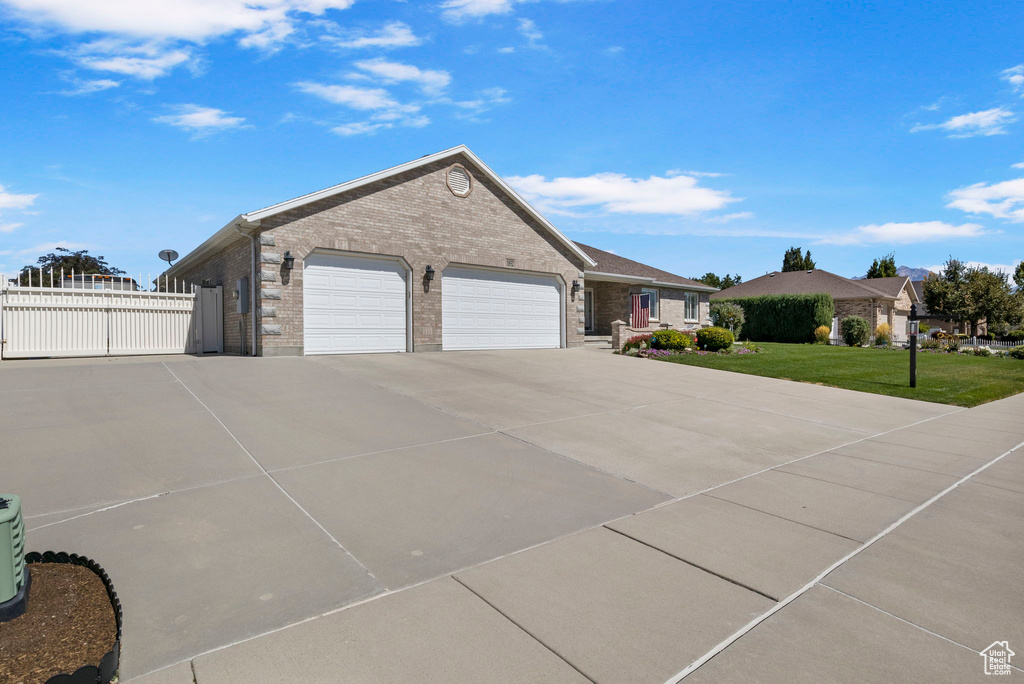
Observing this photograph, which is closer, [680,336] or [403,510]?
[403,510]

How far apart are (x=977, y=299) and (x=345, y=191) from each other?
142 feet

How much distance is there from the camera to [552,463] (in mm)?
5926

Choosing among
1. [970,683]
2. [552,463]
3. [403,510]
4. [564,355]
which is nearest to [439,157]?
[564,355]

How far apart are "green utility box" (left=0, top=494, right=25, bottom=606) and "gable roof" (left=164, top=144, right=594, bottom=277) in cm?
1145

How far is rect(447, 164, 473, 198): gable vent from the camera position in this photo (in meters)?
17.1

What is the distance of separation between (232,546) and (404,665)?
187cm

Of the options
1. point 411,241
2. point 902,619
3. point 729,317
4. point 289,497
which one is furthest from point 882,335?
point 289,497

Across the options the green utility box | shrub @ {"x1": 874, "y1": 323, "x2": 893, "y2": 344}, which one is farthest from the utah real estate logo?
shrub @ {"x1": 874, "y1": 323, "x2": 893, "y2": 344}

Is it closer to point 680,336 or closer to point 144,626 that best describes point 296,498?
point 144,626

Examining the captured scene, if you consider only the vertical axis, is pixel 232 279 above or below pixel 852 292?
below

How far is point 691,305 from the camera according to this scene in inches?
1123

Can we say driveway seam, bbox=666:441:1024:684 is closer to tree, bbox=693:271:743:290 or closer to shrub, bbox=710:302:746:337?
shrub, bbox=710:302:746:337

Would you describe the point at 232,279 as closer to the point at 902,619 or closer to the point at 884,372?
the point at 902,619

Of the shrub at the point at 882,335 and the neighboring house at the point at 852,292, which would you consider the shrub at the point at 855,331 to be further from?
the neighboring house at the point at 852,292
